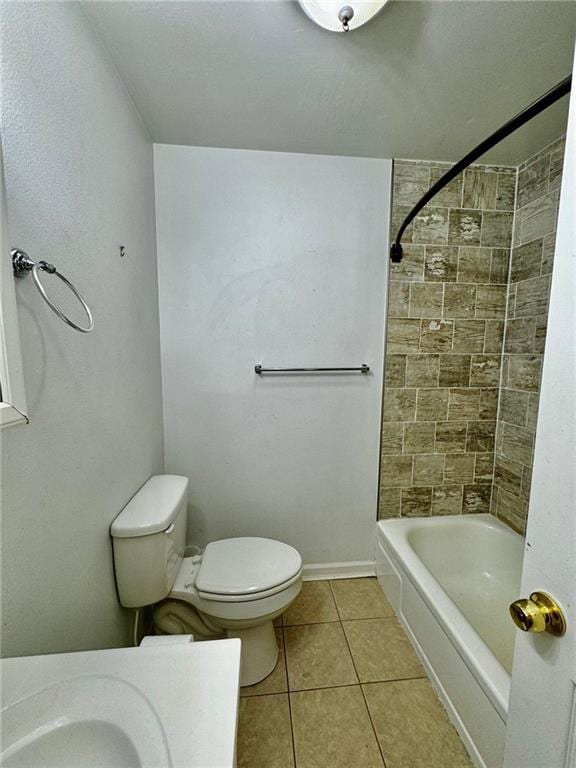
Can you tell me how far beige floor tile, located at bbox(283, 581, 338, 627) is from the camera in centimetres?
167

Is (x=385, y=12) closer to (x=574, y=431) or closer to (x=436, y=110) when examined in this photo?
(x=436, y=110)

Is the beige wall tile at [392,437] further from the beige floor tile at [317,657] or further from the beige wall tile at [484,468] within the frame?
the beige floor tile at [317,657]

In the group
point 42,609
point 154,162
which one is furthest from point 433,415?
point 154,162

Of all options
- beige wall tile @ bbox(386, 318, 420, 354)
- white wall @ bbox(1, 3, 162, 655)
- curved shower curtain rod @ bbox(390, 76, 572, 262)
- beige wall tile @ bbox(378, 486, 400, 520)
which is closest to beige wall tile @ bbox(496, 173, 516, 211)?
curved shower curtain rod @ bbox(390, 76, 572, 262)

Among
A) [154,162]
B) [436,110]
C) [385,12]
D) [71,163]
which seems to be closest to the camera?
[71,163]

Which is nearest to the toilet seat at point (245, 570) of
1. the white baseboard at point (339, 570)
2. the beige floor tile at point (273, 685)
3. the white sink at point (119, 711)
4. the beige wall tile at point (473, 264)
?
the beige floor tile at point (273, 685)

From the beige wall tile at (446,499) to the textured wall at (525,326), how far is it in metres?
0.22

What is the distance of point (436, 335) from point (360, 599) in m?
1.50

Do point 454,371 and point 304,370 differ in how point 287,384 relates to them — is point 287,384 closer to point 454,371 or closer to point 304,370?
point 304,370

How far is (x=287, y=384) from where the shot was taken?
5.92ft

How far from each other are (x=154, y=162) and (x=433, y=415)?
1.94 metres

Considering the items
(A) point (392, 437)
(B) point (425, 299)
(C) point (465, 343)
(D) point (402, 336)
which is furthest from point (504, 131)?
(A) point (392, 437)

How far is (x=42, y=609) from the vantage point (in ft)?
2.44

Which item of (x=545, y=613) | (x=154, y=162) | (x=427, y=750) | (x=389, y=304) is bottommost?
(x=427, y=750)
